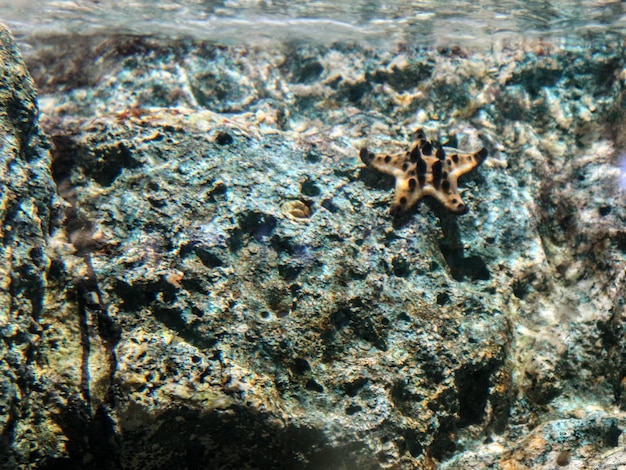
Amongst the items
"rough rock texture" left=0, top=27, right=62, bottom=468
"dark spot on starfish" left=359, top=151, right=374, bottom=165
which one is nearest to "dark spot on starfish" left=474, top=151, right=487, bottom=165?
"dark spot on starfish" left=359, top=151, right=374, bottom=165

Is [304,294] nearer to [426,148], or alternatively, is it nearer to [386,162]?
[386,162]

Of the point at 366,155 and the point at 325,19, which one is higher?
the point at 325,19

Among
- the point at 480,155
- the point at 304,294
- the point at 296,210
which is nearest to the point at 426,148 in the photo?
the point at 480,155

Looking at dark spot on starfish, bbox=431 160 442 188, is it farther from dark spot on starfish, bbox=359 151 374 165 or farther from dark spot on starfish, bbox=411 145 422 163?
dark spot on starfish, bbox=359 151 374 165

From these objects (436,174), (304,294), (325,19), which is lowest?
(304,294)

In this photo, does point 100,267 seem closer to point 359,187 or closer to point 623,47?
point 359,187

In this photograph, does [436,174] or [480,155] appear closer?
[436,174]

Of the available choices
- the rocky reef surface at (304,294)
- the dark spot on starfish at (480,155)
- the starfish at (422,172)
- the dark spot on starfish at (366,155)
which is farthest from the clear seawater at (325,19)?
the dark spot on starfish at (366,155)
